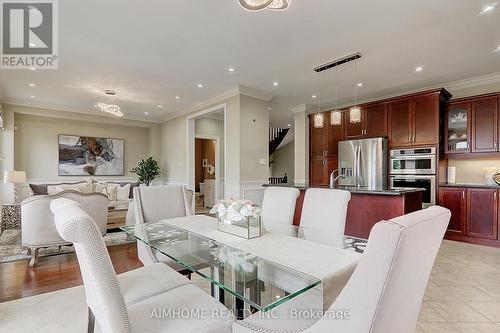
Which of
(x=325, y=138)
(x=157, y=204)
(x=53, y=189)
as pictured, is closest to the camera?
(x=157, y=204)

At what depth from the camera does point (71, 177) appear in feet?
21.8

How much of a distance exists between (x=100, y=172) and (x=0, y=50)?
4.28 m

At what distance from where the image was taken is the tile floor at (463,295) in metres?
1.86

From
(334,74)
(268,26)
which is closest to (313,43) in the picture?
(268,26)

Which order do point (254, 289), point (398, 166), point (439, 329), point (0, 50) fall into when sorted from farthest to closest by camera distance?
1. point (398, 166)
2. point (0, 50)
3. point (439, 329)
4. point (254, 289)

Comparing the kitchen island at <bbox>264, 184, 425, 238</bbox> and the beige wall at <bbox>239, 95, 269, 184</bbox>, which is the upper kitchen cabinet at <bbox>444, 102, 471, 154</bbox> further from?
the beige wall at <bbox>239, 95, 269, 184</bbox>

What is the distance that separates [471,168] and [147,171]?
24.6 feet

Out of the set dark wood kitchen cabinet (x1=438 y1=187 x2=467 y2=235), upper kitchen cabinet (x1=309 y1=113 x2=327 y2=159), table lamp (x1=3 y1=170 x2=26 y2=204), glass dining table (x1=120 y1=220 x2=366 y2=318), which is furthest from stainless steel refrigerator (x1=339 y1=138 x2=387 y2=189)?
table lamp (x1=3 y1=170 x2=26 y2=204)

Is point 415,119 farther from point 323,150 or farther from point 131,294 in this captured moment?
point 131,294

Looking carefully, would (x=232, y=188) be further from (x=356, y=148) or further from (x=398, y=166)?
(x=398, y=166)

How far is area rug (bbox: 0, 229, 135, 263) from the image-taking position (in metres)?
3.34

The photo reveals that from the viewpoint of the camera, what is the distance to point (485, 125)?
411 centimetres

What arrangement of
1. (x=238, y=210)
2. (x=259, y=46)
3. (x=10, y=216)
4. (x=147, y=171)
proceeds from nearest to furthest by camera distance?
(x=238, y=210) < (x=259, y=46) < (x=10, y=216) < (x=147, y=171)

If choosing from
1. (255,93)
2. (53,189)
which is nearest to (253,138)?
(255,93)
